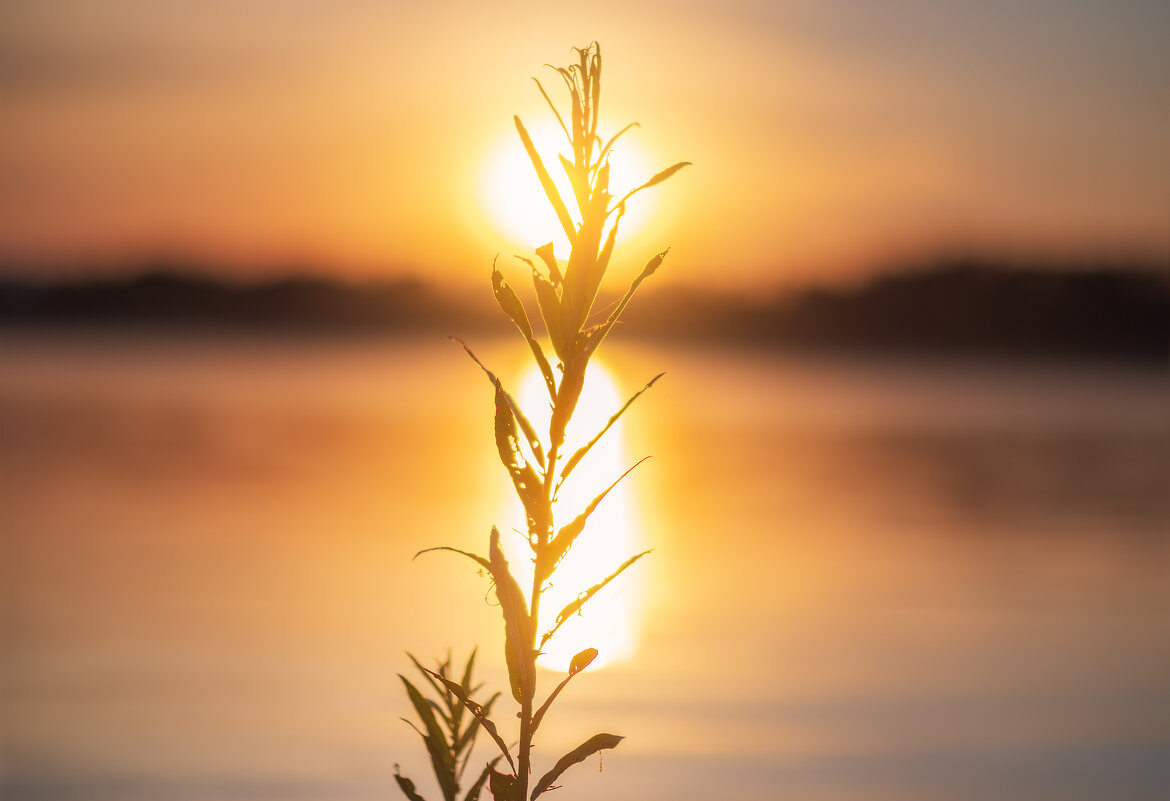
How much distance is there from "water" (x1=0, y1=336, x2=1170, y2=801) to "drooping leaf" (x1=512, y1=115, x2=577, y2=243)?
650cm

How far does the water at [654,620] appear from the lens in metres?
8.77

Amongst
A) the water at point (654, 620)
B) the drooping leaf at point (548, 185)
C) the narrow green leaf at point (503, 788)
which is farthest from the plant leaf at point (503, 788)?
the water at point (654, 620)

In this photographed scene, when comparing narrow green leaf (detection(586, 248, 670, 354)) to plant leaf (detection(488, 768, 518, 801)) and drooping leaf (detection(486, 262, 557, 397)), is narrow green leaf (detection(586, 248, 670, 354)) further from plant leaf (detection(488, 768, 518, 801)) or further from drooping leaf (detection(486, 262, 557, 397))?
plant leaf (detection(488, 768, 518, 801))

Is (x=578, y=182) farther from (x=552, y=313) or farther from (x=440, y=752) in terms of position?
(x=440, y=752)

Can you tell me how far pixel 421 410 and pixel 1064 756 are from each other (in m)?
36.5

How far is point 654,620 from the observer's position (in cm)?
1303

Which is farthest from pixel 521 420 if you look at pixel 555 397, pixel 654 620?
pixel 654 620

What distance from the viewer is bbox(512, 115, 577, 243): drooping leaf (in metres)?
2.22

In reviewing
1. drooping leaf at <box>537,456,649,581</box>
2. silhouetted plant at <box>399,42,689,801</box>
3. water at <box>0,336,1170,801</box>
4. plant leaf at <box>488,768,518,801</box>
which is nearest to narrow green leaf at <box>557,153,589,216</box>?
silhouetted plant at <box>399,42,689,801</box>

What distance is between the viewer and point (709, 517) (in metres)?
20.5

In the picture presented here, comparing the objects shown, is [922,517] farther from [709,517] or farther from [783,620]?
[783,620]

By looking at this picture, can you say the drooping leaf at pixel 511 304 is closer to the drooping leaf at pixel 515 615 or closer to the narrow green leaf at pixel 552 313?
the narrow green leaf at pixel 552 313

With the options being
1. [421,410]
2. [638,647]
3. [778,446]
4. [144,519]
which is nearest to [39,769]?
[638,647]

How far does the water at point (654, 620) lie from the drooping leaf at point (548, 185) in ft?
21.3
